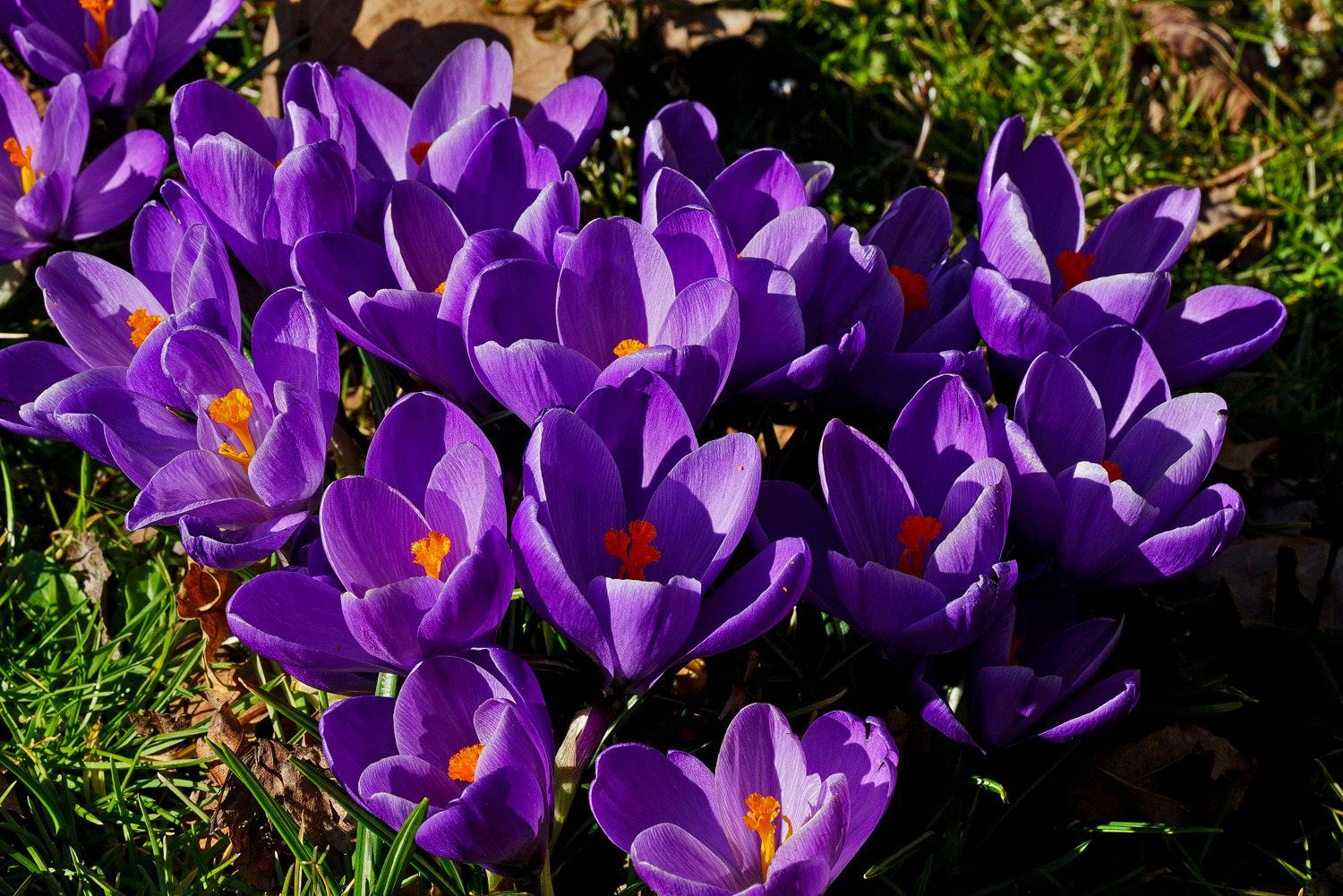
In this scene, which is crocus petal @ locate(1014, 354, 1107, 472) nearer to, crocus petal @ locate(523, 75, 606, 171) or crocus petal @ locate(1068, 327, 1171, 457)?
crocus petal @ locate(1068, 327, 1171, 457)

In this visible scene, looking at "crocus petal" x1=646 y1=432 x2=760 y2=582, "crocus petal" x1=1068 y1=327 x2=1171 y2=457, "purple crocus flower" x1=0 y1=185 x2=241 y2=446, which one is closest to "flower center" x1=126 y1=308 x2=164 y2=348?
"purple crocus flower" x1=0 y1=185 x2=241 y2=446

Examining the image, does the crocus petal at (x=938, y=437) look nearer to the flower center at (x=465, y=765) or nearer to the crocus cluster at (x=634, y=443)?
the crocus cluster at (x=634, y=443)

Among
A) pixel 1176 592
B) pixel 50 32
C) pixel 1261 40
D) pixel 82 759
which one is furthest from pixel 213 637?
pixel 1261 40

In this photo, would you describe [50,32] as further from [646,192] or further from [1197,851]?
[1197,851]

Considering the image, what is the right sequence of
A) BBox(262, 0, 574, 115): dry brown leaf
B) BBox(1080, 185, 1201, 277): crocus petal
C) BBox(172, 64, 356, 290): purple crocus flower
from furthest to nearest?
BBox(262, 0, 574, 115): dry brown leaf
BBox(1080, 185, 1201, 277): crocus petal
BBox(172, 64, 356, 290): purple crocus flower

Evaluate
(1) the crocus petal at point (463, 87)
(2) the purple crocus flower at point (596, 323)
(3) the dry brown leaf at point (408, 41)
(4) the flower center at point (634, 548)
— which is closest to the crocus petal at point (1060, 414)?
(2) the purple crocus flower at point (596, 323)

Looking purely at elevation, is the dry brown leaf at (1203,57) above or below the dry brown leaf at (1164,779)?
above
